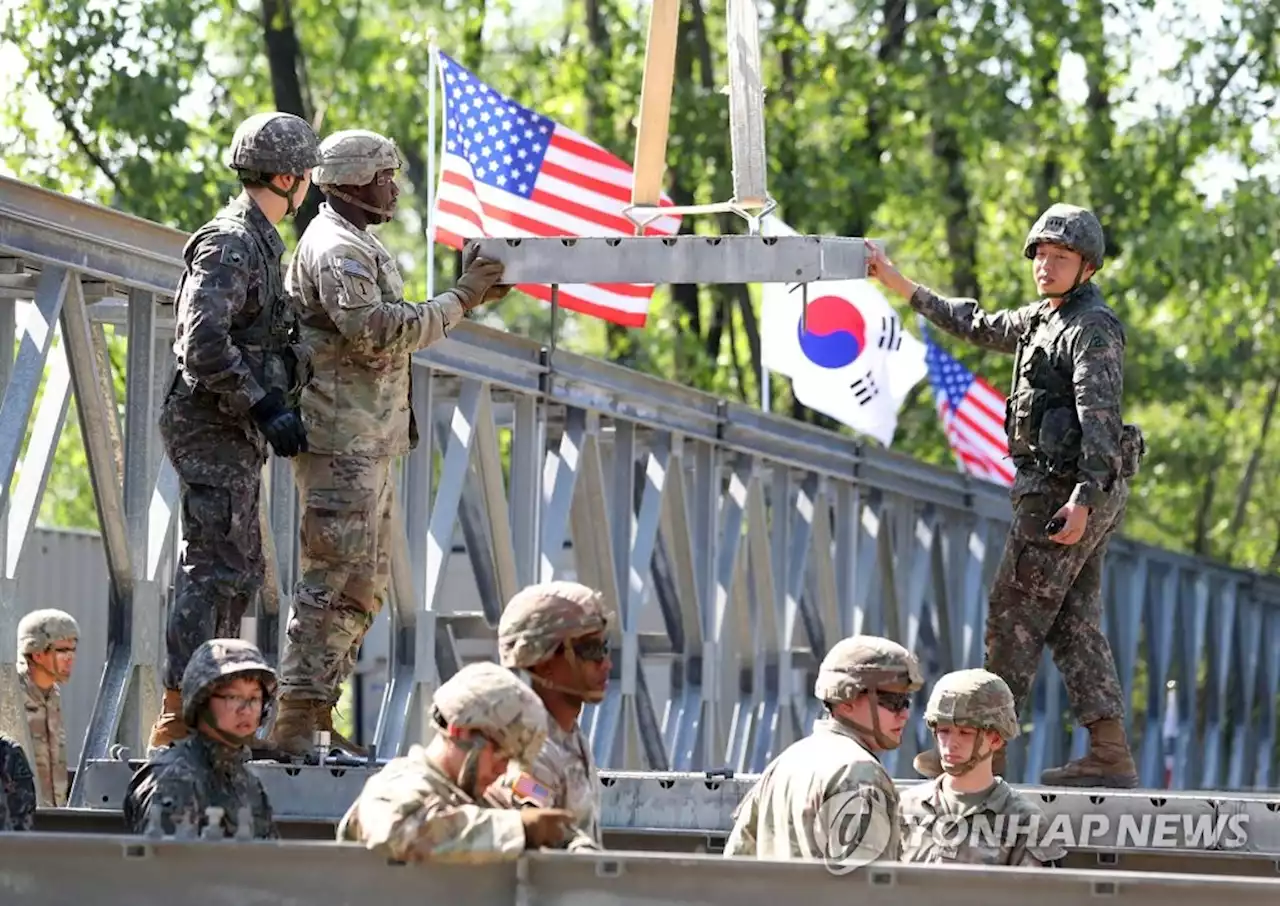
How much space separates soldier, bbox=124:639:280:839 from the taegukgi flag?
1219 cm

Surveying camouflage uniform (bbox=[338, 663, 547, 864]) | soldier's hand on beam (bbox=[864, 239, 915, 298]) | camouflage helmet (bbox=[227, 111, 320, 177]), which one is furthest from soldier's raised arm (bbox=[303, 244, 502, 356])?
camouflage uniform (bbox=[338, 663, 547, 864])

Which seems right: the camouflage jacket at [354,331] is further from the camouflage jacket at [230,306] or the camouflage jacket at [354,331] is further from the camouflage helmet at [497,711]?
the camouflage helmet at [497,711]

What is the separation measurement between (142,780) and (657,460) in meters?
8.97

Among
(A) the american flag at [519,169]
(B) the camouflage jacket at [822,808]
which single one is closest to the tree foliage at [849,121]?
(A) the american flag at [519,169]

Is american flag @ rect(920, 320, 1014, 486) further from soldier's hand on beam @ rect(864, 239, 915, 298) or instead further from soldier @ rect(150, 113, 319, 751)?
soldier @ rect(150, 113, 319, 751)

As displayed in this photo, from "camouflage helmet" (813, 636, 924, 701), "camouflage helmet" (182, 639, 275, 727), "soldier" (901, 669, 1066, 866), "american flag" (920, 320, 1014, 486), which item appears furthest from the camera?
"american flag" (920, 320, 1014, 486)

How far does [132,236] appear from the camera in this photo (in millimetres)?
10438

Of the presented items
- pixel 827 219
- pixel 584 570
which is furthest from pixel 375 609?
pixel 827 219

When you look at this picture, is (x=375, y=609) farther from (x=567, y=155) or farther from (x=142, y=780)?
(x=567, y=155)

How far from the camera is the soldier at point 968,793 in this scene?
7742 mm

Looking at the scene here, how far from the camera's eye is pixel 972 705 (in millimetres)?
7812

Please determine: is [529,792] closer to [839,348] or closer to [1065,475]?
[1065,475]

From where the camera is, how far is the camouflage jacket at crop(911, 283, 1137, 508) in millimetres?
9180

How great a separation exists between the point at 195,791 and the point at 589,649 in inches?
45.6
